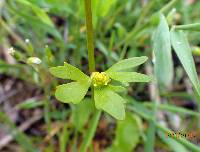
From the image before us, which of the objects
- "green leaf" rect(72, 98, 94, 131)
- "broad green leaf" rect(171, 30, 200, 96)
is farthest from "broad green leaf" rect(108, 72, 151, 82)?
"green leaf" rect(72, 98, 94, 131)

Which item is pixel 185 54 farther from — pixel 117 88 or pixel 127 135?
pixel 127 135

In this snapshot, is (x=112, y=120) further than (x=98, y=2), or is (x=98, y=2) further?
(x=112, y=120)

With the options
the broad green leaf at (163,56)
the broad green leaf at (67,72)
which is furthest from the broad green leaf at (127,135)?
the broad green leaf at (67,72)

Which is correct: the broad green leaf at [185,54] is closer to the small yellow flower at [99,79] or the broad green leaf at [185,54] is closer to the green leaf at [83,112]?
the small yellow flower at [99,79]

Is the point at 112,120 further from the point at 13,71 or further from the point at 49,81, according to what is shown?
the point at 13,71

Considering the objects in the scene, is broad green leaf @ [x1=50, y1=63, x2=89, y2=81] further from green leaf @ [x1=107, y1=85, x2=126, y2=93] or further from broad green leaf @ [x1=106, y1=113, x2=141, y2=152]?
broad green leaf @ [x1=106, y1=113, x2=141, y2=152]

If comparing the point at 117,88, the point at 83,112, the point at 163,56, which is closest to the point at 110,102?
the point at 117,88

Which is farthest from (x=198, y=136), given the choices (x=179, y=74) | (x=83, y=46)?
(x=83, y=46)
